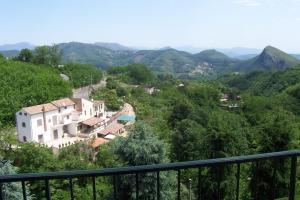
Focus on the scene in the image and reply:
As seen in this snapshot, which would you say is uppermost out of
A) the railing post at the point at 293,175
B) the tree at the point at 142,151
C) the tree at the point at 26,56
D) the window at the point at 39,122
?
the railing post at the point at 293,175

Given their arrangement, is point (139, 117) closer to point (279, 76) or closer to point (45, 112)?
point (45, 112)

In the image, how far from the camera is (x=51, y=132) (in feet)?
106

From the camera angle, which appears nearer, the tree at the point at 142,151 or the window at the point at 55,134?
the tree at the point at 142,151

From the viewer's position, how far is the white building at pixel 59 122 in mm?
30578

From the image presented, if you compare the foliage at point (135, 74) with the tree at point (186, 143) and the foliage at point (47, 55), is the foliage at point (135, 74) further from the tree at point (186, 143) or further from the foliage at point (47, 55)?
the tree at point (186, 143)

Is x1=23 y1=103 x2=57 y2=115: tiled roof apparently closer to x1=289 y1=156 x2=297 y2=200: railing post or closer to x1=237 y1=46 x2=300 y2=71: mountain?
x1=289 y1=156 x2=297 y2=200: railing post

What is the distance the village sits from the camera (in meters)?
30.5

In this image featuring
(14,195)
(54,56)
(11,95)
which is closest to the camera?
(14,195)

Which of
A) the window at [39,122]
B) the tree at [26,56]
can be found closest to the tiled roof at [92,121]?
the window at [39,122]

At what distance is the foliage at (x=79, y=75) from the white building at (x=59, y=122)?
18470 mm

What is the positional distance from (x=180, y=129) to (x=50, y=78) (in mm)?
21507

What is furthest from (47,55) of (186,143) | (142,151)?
(142,151)

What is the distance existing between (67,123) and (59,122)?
1.03m

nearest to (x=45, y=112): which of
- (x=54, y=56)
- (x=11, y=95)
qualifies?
(x=11, y=95)
